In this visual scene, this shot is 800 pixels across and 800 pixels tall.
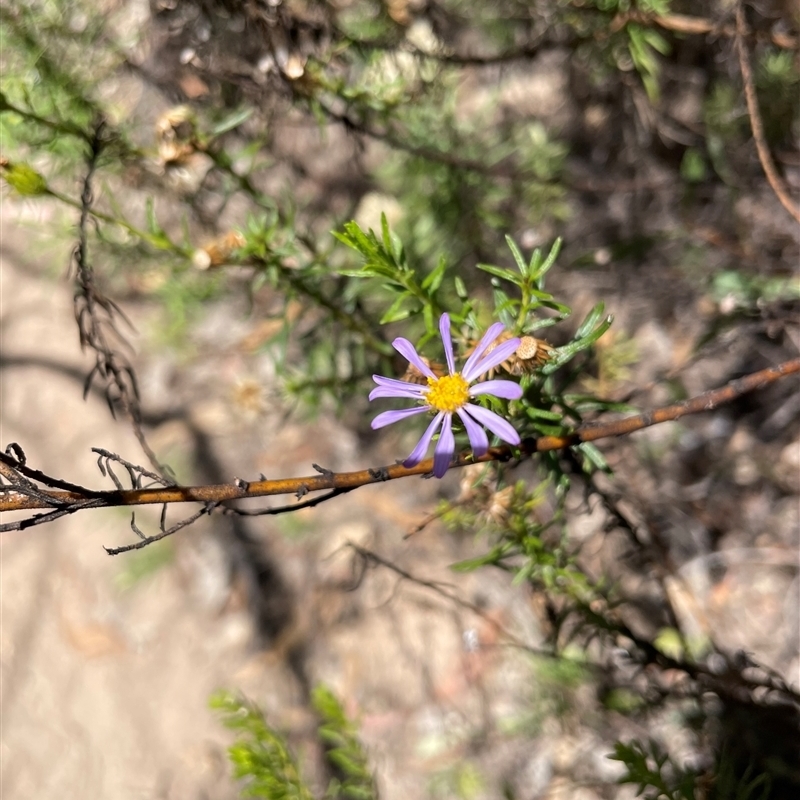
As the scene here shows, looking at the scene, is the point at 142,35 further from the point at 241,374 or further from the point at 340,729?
the point at 340,729

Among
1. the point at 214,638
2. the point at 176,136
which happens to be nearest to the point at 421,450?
the point at 176,136

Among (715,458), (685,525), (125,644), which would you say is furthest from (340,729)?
(125,644)

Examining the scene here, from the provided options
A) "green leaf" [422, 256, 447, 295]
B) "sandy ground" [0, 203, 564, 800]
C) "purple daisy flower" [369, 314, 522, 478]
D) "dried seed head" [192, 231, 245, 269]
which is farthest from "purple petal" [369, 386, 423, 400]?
"sandy ground" [0, 203, 564, 800]

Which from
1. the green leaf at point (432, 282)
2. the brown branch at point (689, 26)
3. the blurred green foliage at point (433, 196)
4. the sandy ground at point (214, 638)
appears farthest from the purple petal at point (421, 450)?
the sandy ground at point (214, 638)

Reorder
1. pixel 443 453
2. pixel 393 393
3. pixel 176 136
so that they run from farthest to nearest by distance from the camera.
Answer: pixel 176 136 → pixel 393 393 → pixel 443 453

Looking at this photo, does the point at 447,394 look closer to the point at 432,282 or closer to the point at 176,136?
the point at 432,282

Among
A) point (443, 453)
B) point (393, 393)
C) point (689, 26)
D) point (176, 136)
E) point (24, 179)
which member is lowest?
point (443, 453)
